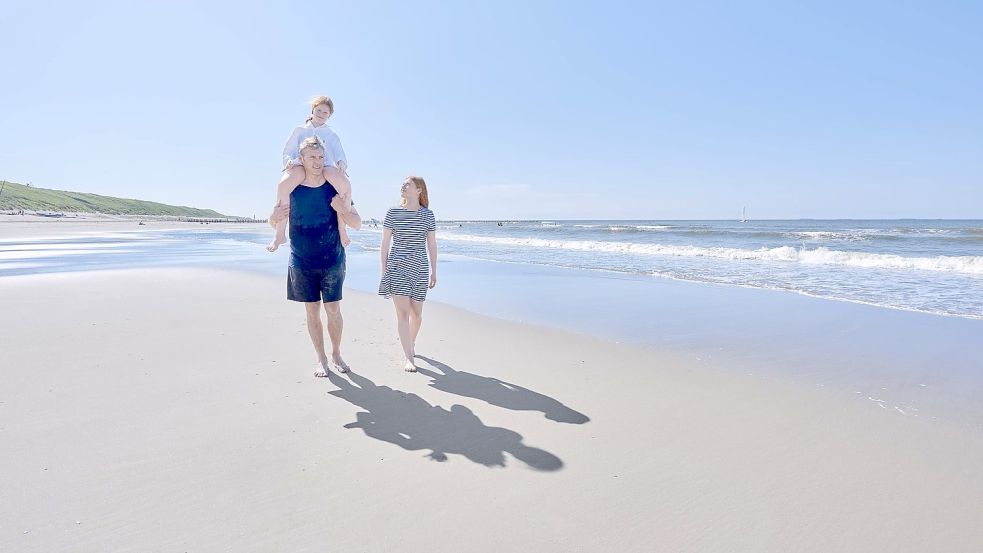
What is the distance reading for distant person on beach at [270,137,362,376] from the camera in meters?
4.09

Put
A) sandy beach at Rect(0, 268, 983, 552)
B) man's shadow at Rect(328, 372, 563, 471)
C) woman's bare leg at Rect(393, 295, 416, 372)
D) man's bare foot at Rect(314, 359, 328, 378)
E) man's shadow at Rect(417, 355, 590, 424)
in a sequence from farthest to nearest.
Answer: woman's bare leg at Rect(393, 295, 416, 372), man's bare foot at Rect(314, 359, 328, 378), man's shadow at Rect(417, 355, 590, 424), man's shadow at Rect(328, 372, 563, 471), sandy beach at Rect(0, 268, 983, 552)

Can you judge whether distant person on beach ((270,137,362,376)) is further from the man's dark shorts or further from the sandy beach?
the sandy beach

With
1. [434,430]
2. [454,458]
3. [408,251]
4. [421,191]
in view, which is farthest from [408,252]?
[454,458]

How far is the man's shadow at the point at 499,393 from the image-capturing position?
348cm

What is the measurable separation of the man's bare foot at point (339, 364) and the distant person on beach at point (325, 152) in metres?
1.09

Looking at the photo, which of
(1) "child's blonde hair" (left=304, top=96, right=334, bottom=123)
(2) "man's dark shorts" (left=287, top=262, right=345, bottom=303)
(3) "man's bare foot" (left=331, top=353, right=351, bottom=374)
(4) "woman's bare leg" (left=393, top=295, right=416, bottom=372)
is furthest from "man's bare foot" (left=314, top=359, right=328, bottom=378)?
(1) "child's blonde hair" (left=304, top=96, right=334, bottom=123)

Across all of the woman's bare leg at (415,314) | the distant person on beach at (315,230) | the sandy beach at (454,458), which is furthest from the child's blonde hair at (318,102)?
the sandy beach at (454,458)

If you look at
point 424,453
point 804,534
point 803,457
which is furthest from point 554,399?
point 804,534

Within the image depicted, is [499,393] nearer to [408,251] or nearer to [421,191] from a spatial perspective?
[408,251]

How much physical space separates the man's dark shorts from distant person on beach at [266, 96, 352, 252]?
30cm

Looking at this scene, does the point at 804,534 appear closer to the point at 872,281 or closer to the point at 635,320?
the point at 635,320

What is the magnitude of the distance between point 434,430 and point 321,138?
101 inches

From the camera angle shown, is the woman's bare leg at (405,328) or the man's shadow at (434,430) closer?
the man's shadow at (434,430)

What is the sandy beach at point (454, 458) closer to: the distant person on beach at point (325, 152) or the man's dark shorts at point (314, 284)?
the man's dark shorts at point (314, 284)
